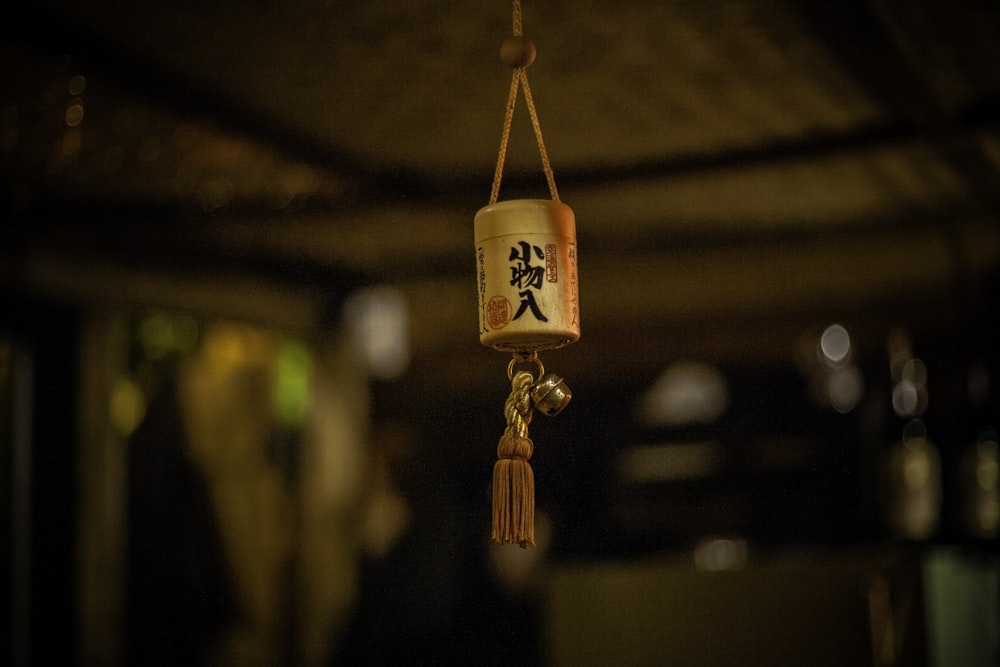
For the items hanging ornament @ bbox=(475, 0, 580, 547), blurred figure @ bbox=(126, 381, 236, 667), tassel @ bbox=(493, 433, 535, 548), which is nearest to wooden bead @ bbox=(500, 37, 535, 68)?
hanging ornament @ bbox=(475, 0, 580, 547)

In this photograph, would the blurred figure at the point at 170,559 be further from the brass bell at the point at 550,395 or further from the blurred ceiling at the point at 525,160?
the brass bell at the point at 550,395

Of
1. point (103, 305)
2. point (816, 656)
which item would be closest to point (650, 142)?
point (816, 656)

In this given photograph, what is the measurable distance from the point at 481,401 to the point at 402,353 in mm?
468

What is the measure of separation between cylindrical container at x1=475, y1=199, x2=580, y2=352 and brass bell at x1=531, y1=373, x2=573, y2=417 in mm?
53

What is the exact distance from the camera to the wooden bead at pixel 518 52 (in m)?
1.22

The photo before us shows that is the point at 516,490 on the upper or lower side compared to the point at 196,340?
lower

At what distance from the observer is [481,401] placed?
192 centimetres

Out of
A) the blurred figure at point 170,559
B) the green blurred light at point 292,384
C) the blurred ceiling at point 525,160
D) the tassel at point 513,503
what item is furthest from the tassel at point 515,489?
the green blurred light at point 292,384

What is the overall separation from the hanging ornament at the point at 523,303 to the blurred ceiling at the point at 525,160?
1.82ft

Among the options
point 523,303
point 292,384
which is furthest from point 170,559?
point 523,303

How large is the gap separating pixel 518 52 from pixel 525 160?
1.99ft

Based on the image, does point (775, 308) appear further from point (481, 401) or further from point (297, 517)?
point (297, 517)

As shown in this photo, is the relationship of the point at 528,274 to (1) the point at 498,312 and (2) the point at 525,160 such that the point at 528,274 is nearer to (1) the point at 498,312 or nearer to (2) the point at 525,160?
(1) the point at 498,312

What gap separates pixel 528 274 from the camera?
111cm
